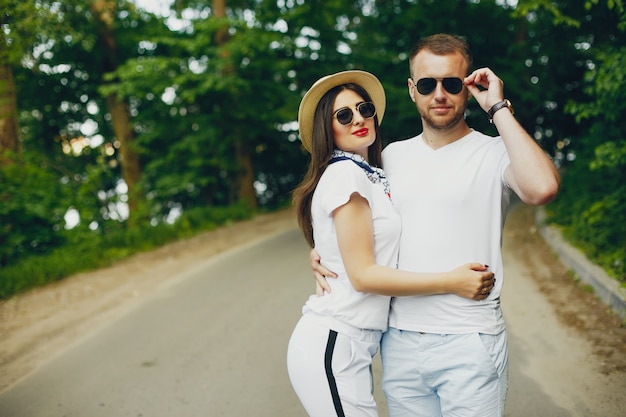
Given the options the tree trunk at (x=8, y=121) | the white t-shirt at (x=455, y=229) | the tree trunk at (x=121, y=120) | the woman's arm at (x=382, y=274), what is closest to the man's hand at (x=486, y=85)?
the white t-shirt at (x=455, y=229)

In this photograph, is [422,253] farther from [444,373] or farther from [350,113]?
[350,113]

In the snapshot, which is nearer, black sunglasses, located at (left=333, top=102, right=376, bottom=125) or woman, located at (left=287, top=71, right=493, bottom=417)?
woman, located at (left=287, top=71, right=493, bottom=417)

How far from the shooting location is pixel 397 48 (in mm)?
16234

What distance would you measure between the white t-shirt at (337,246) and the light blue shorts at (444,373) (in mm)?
170

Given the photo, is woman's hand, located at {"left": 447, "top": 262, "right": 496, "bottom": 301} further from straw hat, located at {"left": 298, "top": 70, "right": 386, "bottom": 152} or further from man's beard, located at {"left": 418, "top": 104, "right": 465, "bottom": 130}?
straw hat, located at {"left": 298, "top": 70, "right": 386, "bottom": 152}

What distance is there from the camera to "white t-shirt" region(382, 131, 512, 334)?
2.04 m

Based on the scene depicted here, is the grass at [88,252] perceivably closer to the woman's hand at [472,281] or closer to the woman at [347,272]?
the woman at [347,272]

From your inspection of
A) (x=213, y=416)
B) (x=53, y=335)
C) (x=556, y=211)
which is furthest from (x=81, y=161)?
(x=213, y=416)

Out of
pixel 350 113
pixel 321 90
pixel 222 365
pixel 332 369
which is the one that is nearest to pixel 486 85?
pixel 350 113

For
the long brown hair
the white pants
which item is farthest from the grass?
the white pants

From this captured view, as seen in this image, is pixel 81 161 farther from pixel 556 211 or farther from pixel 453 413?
pixel 453 413

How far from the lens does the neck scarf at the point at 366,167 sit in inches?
85.0

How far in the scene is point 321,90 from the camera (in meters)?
2.30

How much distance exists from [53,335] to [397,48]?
1344cm
